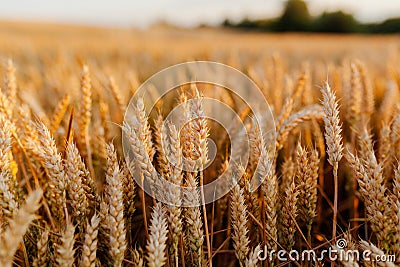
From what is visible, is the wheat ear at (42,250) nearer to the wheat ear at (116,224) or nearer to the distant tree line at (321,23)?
the wheat ear at (116,224)

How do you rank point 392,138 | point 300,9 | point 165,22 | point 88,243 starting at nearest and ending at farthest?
point 88,243
point 392,138
point 300,9
point 165,22

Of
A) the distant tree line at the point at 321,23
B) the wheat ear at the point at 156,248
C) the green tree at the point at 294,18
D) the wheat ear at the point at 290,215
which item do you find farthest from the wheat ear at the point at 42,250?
the green tree at the point at 294,18

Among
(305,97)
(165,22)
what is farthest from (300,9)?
(305,97)

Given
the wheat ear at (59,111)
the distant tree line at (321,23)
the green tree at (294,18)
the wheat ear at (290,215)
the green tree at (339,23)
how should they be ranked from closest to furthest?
the wheat ear at (290,215) < the wheat ear at (59,111) < the green tree at (339,23) < the distant tree line at (321,23) < the green tree at (294,18)

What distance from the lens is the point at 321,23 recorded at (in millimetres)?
43531

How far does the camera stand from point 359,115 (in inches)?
75.0

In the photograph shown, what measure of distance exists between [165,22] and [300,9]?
1905 cm

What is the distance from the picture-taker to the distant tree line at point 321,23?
4200cm

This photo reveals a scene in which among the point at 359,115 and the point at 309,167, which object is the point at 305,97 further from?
the point at 309,167

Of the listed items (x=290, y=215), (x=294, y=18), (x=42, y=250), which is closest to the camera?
(x=42, y=250)

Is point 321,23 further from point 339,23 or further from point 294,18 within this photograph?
point 294,18

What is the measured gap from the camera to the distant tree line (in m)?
42.0

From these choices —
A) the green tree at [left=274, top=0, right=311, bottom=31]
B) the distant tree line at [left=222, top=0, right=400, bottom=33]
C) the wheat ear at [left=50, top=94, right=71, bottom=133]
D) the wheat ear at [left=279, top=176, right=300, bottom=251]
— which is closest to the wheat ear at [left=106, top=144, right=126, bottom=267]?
the wheat ear at [left=279, top=176, right=300, bottom=251]

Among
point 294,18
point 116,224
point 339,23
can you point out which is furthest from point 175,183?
point 294,18
